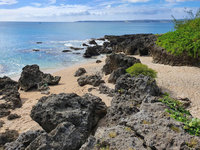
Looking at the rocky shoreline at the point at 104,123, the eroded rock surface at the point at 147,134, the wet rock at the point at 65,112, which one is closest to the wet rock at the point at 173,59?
the rocky shoreline at the point at 104,123

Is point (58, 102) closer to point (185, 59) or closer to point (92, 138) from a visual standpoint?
point (92, 138)

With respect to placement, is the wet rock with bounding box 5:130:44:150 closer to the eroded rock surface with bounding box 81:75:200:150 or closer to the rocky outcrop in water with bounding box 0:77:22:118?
the eroded rock surface with bounding box 81:75:200:150

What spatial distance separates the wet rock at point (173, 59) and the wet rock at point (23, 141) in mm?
15922

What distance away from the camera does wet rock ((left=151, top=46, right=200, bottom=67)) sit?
57.2 ft

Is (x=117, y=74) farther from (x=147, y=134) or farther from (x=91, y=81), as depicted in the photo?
(x=147, y=134)

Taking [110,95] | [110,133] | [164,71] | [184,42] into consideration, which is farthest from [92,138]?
[184,42]

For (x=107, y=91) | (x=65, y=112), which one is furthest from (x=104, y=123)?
(x=107, y=91)

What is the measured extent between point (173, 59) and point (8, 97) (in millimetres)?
14982

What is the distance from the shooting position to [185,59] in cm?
1778

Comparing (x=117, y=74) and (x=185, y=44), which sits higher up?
(x=185, y=44)

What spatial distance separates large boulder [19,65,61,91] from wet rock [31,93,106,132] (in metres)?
8.70

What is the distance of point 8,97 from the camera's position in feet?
43.1

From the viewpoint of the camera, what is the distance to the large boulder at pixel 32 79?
16.2 m

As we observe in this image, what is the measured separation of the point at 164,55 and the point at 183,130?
16428 mm
